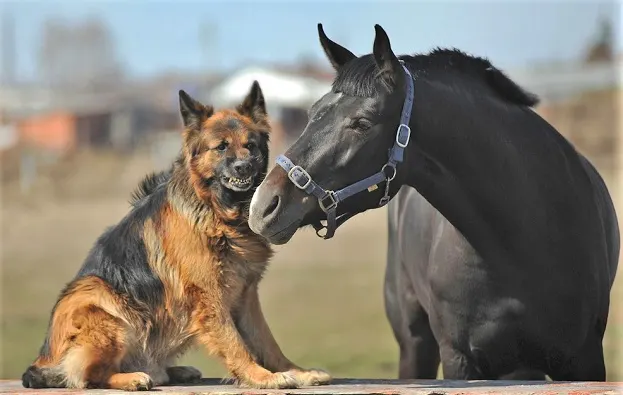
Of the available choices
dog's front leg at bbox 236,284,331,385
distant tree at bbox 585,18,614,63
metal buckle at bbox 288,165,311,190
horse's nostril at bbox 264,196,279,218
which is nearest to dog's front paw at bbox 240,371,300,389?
dog's front leg at bbox 236,284,331,385

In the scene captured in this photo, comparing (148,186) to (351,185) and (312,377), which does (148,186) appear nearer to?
(312,377)

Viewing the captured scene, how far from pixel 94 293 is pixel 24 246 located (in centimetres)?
2211

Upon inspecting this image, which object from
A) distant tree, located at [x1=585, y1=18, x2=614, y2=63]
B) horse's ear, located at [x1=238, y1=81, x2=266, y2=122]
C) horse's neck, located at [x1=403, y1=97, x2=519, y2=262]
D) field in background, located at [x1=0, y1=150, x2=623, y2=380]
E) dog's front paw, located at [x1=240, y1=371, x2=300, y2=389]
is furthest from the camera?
distant tree, located at [x1=585, y1=18, x2=614, y2=63]

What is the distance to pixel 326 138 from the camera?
4.93 m

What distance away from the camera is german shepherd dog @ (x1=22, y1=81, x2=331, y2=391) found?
5.39m

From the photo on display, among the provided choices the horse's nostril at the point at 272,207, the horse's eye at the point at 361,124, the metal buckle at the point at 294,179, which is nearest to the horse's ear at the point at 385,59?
the horse's eye at the point at 361,124

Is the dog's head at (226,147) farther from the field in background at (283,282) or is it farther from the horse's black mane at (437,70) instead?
the field in background at (283,282)

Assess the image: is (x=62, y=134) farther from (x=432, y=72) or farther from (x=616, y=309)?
(x=432, y=72)

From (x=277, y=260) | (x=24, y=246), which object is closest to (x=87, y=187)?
(x=24, y=246)

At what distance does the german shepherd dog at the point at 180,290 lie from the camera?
5395 mm

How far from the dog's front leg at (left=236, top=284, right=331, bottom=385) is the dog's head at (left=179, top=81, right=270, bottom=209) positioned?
54 cm

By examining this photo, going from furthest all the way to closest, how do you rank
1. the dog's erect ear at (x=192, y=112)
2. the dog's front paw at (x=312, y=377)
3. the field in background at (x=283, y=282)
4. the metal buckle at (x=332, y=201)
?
the field in background at (x=283, y=282) < the dog's erect ear at (x=192, y=112) < the dog's front paw at (x=312, y=377) < the metal buckle at (x=332, y=201)

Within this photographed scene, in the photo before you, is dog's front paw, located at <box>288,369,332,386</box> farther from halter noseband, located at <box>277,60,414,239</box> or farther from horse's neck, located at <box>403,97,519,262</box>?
horse's neck, located at <box>403,97,519,262</box>

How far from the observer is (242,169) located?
5699 mm
